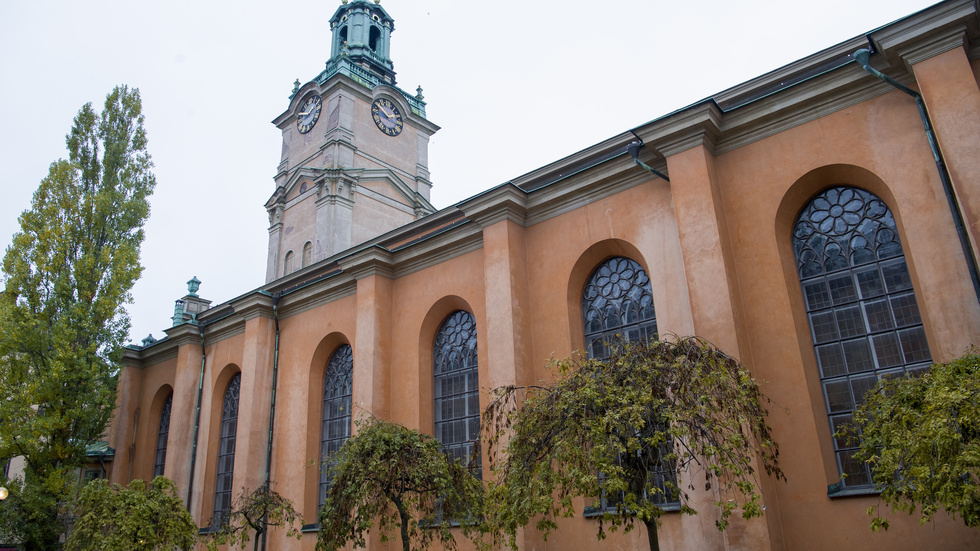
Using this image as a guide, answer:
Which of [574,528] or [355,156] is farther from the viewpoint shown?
[355,156]

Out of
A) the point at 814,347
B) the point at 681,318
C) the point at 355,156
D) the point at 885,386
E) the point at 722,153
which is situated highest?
the point at 355,156

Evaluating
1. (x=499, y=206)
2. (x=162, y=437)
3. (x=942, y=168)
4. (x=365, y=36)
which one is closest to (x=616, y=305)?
(x=499, y=206)

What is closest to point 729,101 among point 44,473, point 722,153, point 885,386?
point 722,153

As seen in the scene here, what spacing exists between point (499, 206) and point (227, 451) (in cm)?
1307

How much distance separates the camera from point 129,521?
42.7ft

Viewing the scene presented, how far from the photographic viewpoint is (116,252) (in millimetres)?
21000

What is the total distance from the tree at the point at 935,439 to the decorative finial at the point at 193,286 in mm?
26273

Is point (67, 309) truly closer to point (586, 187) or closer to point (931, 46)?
point (586, 187)

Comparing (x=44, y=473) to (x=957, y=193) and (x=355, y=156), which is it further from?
(x=957, y=193)

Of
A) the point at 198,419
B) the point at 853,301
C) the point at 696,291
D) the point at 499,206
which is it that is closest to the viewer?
the point at 853,301

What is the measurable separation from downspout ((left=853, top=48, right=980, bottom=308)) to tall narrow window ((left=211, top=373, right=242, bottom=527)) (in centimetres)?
1882

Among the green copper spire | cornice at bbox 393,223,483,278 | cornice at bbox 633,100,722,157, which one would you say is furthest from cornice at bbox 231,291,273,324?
the green copper spire

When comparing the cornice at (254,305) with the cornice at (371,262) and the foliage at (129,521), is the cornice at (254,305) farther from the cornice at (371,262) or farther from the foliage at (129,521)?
the foliage at (129,521)

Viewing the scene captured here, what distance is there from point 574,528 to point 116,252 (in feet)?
54.0
